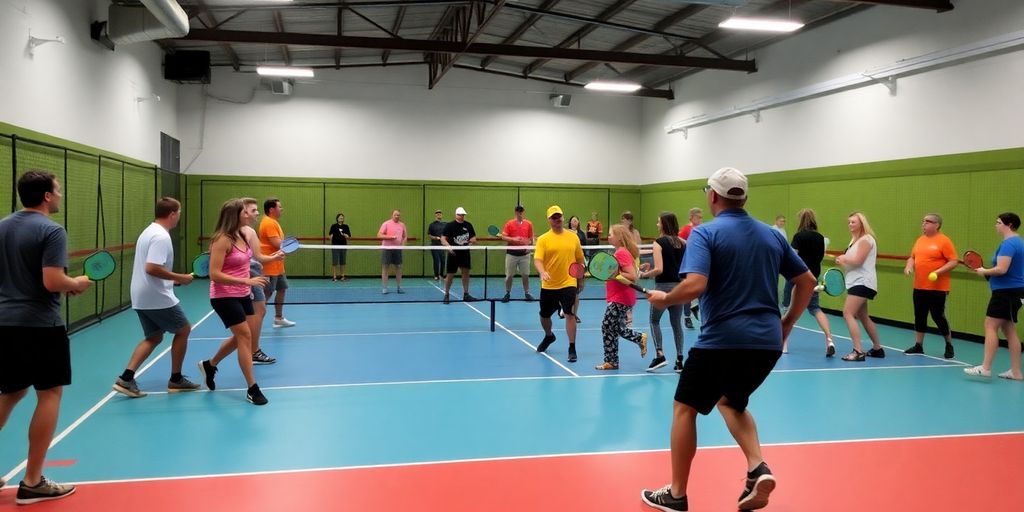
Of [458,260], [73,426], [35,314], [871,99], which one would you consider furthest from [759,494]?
[871,99]

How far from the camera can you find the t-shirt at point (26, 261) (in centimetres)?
407

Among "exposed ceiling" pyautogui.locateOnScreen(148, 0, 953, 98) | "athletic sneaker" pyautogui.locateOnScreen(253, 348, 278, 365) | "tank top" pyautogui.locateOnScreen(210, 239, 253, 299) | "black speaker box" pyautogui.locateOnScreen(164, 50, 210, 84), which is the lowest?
"athletic sneaker" pyautogui.locateOnScreen(253, 348, 278, 365)

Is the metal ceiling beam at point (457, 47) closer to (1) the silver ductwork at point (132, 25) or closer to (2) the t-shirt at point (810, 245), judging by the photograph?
(1) the silver ductwork at point (132, 25)

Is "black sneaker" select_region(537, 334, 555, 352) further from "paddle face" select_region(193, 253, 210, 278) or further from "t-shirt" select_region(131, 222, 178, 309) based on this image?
"t-shirt" select_region(131, 222, 178, 309)

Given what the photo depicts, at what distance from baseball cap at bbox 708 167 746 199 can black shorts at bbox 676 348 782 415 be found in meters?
0.83

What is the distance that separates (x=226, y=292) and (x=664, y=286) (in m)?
4.75

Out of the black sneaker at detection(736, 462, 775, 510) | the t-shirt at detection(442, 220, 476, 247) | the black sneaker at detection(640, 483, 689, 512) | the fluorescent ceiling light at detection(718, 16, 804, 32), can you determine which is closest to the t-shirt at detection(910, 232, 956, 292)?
the fluorescent ceiling light at detection(718, 16, 804, 32)

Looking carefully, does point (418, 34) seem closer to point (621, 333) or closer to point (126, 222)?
point (126, 222)

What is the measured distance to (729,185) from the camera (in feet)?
12.7

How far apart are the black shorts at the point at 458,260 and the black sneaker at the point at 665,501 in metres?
10.3

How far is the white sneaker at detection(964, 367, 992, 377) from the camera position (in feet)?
25.9

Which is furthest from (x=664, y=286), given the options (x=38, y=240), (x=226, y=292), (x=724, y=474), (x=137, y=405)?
(x=38, y=240)

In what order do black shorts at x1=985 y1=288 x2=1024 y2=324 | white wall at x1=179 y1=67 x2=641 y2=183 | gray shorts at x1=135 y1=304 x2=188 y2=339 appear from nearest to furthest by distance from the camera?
gray shorts at x1=135 y1=304 x2=188 y2=339, black shorts at x1=985 y1=288 x2=1024 y2=324, white wall at x1=179 y1=67 x2=641 y2=183

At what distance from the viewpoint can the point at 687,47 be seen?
17781 millimetres
